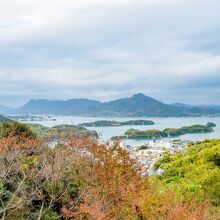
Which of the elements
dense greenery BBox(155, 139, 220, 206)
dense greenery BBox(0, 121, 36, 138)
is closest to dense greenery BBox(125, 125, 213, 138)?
dense greenery BBox(155, 139, 220, 206)

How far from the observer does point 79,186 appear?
15.7 meters

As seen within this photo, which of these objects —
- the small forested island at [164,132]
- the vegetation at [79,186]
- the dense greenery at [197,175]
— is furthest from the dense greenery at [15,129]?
the small forested island at [164,132]

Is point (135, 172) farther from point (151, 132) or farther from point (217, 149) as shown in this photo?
point (151, 132)

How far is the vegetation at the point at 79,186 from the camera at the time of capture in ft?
40.7

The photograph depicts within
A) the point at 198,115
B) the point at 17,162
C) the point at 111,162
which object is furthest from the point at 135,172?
the point at 198,115

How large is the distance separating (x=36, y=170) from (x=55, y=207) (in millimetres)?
1492

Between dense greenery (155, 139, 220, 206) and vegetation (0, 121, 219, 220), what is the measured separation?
170mm

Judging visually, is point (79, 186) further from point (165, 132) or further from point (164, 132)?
point (165, 132)

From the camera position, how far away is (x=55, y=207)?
50.3 ft

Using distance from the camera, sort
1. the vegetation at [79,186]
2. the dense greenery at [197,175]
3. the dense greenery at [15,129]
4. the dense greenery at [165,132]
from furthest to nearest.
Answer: the dense greenery at [165,132]
the dense greenery at [15,129]
the dense greenery at [197,175]
the vegetation at [79,186]

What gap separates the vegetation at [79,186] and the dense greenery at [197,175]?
0.17 m

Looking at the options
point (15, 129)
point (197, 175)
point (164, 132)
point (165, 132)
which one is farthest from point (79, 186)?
point (165, 132)

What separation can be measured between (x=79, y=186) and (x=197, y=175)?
6.98 m

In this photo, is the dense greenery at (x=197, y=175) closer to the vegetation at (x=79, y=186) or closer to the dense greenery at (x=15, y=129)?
the vegetation at (x=79, y=186)
